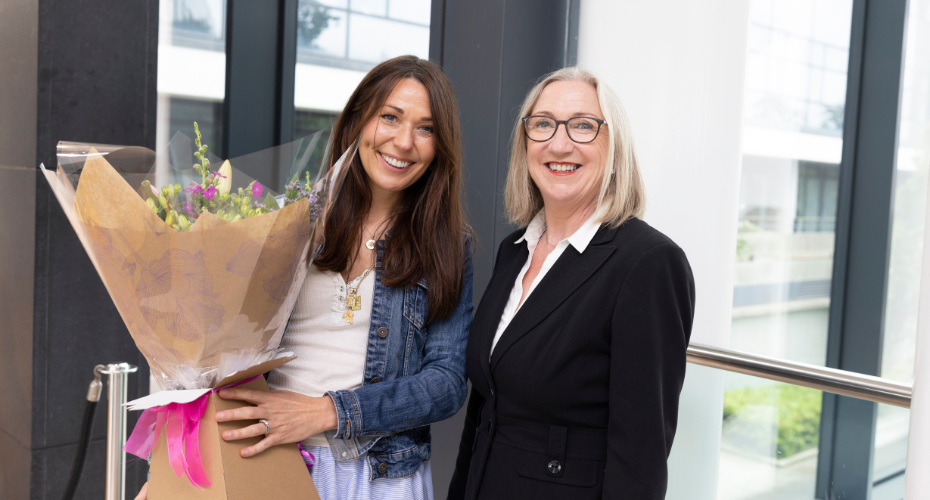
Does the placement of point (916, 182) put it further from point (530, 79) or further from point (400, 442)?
point (400, 442)

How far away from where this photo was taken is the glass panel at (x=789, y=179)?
8.17 ft

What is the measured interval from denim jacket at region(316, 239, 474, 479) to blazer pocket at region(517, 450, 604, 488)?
0.22 metres

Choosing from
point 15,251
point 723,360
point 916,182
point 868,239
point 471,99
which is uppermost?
point 471,99

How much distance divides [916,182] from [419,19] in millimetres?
2351

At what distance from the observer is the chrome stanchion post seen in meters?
1.92

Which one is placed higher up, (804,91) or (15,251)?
(804,91)

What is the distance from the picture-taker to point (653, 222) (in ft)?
7.35

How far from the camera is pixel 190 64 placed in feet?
10.8

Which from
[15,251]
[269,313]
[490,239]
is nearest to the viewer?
[269,313]

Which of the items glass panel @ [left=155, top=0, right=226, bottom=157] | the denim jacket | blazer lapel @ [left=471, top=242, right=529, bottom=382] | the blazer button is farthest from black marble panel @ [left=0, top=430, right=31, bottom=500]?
the blazer button

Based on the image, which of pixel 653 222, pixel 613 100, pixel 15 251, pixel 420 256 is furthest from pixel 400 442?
pixel 15 251

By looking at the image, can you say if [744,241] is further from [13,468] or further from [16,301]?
[13,468]

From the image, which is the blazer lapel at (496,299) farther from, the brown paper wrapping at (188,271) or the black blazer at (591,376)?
the brown paper wrapping at (188,271)

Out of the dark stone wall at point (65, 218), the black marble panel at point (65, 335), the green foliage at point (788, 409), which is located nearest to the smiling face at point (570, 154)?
the green foliage at point (788, 409)
